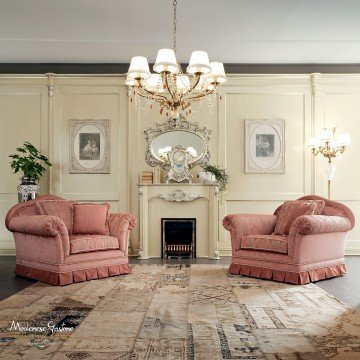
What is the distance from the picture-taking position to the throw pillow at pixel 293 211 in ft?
16.8

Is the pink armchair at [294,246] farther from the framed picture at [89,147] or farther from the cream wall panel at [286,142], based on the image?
the framed picture at [89,147]

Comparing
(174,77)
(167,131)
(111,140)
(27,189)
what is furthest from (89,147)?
(174,77)

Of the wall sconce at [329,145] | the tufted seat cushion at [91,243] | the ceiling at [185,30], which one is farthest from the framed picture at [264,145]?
the tufted seat cushion at [91,243]

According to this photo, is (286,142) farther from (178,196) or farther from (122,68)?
(122,68)

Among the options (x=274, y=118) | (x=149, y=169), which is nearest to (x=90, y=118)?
(x=149, y=169)

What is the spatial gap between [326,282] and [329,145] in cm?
262

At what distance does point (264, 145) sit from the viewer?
712 cm

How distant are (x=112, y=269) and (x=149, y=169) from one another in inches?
96.2

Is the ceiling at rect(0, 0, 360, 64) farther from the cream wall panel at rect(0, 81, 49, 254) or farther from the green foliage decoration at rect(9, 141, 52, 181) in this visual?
the green foliage decoration at rect(9, 141, 52, 181)

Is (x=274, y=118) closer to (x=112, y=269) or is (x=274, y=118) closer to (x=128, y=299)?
(x=112, y=269)

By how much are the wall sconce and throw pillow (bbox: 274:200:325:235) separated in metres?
1.56

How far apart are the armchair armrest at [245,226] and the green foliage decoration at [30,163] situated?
3.09 metres

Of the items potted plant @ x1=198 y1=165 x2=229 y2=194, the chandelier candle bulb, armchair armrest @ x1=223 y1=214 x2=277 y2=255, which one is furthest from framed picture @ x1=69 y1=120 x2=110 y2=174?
the chandelier candle bulb

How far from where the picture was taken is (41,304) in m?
3.64
